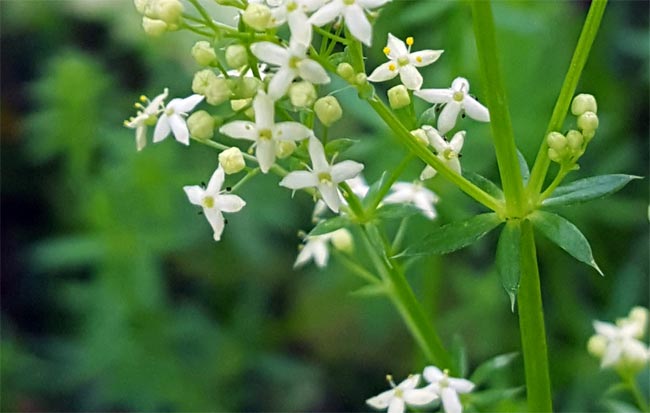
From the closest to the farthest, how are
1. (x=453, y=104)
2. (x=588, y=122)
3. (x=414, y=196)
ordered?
(x=588, y=122), (x=453, y=104), (x=414, y=196)

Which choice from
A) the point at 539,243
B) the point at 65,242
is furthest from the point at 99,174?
the point at 539,243

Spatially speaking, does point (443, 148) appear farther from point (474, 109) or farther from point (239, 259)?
point (239, 259)

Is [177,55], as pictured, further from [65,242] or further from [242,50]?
[242,50]

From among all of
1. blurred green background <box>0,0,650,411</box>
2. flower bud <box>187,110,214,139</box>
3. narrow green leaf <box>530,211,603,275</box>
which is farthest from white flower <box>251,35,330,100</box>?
blurred green background <box>0,0,650,411</box>

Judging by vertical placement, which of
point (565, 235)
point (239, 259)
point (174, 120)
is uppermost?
point (565, 235)

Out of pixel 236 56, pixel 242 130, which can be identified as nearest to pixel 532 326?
pixel 242 130

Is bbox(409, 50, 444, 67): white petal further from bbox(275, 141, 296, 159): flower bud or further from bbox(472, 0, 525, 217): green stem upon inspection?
bbox(275, 141, 296, 159): flower bud
